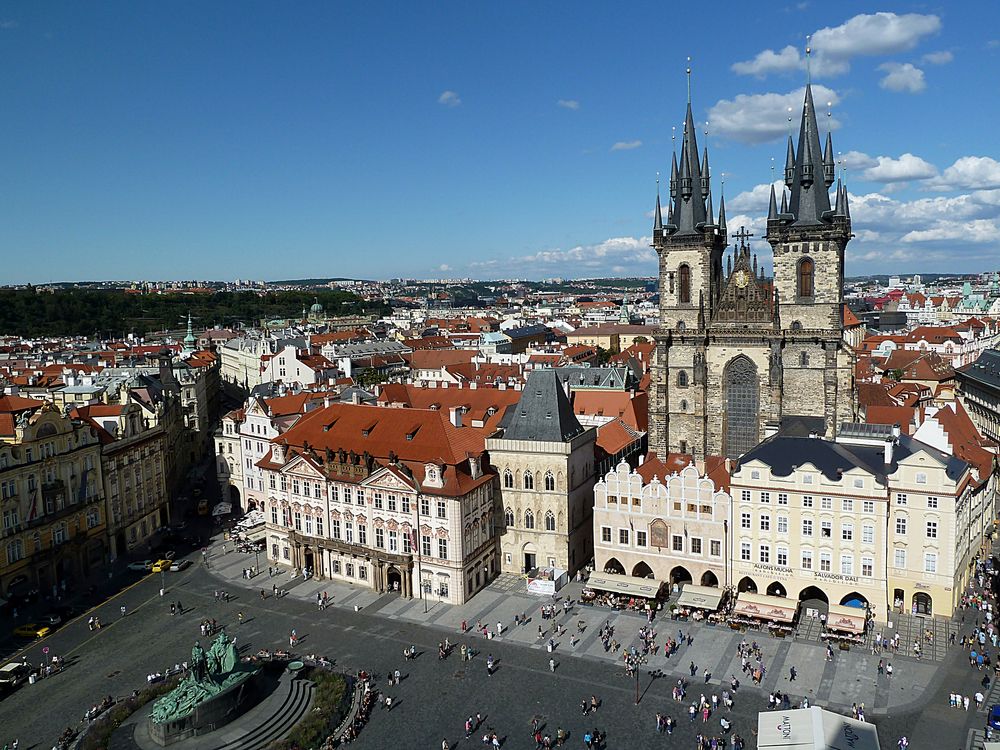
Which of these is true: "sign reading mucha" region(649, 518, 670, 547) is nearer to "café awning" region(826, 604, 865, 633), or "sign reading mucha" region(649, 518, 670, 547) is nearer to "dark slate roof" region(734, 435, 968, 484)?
"dark slate roof" region(734, 435, 968, 484)

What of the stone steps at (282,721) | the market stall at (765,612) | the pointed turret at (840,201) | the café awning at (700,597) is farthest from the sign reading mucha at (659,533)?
the pointed turret at (840,201)

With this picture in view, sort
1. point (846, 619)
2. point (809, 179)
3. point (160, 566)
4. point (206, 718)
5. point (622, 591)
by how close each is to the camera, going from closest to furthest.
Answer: point (206, 718) → point (846, 619) → point (622, 591) → point (160, 566) → point (809, 179)

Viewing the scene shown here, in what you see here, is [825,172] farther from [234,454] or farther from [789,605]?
[234,454]

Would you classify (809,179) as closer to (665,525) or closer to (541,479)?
(665,525)

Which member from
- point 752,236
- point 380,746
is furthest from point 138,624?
point 752,236

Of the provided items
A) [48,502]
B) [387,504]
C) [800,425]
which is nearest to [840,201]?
[800,425]

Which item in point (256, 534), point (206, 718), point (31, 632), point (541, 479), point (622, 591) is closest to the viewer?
point (206, 718)

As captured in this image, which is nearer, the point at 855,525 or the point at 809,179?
the point at 855,525
